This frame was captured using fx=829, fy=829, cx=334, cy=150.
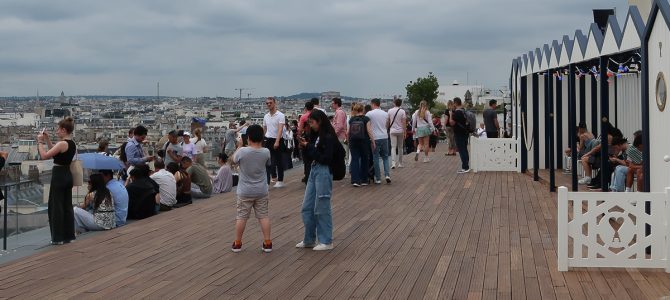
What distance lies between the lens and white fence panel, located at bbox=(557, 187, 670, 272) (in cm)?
714

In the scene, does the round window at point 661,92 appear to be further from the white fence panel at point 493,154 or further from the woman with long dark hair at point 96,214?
the white fence panel at point 493,154

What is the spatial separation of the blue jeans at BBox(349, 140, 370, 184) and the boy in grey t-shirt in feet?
19.3

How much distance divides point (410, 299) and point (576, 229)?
179 centimetres

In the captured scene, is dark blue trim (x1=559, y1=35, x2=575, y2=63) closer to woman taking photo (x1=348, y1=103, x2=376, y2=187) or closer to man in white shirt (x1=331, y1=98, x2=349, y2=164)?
woman taking photo (x1=348, y1=103, x2=376, y2=187)

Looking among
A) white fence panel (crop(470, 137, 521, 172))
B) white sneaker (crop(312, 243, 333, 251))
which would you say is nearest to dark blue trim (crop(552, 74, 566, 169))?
white fence panel (crop(470, 137, 521, 172))

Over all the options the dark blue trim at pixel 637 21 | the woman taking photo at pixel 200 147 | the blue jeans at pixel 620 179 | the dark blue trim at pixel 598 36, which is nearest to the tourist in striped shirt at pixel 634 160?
the blue jeans at pixel 620 179

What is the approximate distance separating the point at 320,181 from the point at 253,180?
70cm

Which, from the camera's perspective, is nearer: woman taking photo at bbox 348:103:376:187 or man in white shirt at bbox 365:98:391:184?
woman taking photo at bbox 348:103:376:187

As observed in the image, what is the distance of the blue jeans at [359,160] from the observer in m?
14.6

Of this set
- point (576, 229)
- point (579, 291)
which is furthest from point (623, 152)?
point (579, 291)

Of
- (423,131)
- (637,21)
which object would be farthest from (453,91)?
(637,21)

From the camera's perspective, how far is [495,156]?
18.4 meters

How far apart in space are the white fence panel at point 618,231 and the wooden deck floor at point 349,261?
107mm

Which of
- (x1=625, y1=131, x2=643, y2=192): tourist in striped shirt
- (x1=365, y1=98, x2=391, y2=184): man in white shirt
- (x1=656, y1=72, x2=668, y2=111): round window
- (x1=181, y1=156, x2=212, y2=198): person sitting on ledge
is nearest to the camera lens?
(x1=656, y1=72, x2=668, y2=111): round window
